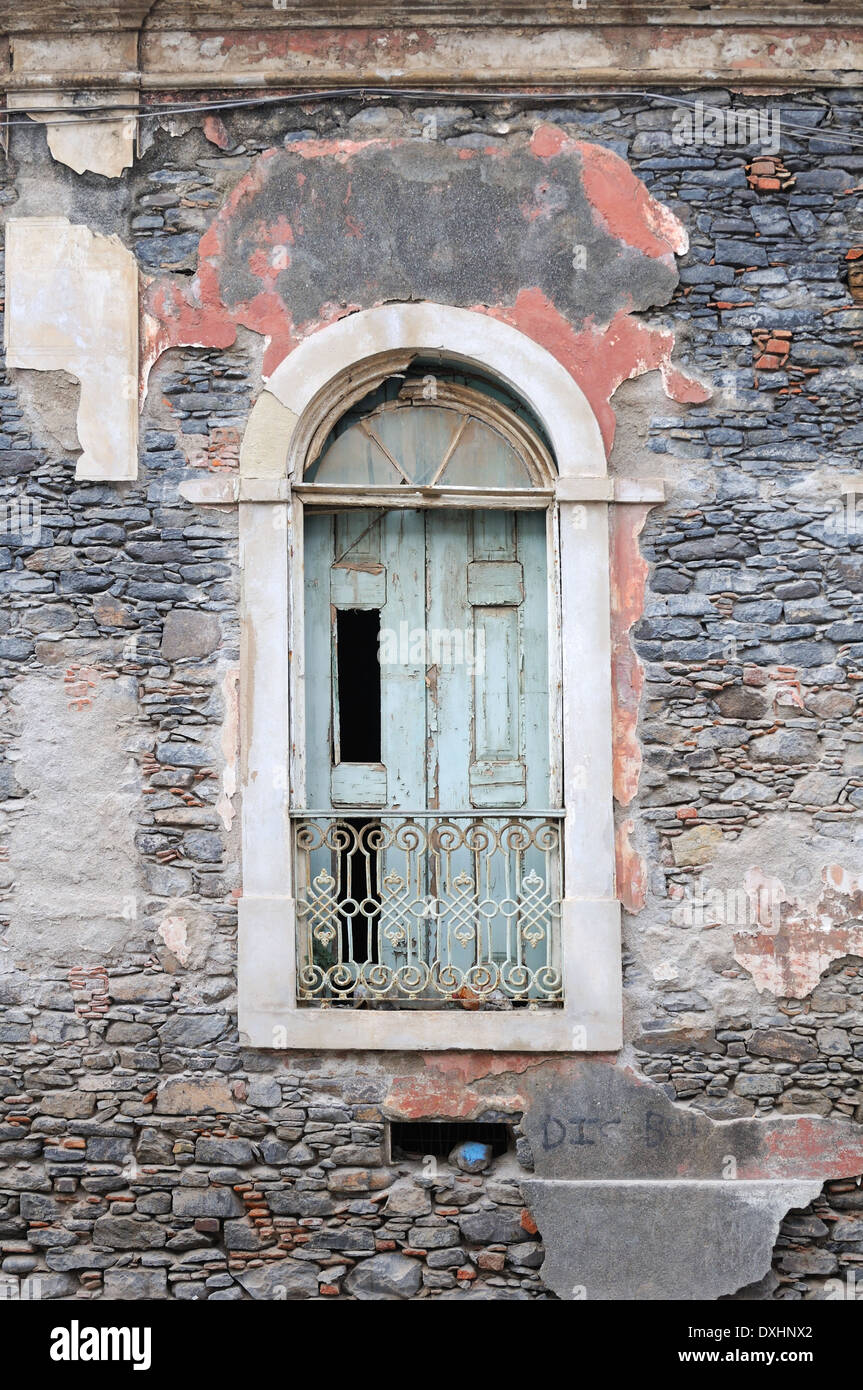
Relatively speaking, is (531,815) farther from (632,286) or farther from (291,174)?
(291,174)

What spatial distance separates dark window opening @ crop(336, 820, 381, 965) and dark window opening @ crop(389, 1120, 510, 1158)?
0.81 metres

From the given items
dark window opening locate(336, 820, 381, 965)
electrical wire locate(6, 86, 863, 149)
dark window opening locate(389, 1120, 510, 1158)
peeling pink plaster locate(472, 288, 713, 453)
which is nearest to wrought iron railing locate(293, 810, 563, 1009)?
dark window opening locate(336, 820, 381, 965)

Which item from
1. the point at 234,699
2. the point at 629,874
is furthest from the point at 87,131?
the point at 629,874

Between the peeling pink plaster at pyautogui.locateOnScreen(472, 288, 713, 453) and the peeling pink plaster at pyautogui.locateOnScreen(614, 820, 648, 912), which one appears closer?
the peeling pink plaster at pyautogui.locateOnScreen(614, 820, 648, 912)

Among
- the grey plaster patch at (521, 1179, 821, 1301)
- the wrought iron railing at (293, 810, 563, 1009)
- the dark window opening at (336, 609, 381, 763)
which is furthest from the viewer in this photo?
the dark window opening at (336, 609, 381, 763)

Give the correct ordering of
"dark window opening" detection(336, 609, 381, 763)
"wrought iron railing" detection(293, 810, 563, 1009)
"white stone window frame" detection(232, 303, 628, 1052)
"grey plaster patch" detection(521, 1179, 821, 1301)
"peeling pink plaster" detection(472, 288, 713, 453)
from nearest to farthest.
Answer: "grey plaster patch" detection(521, 1179, 821, 1301), "white stone window frame" detection(232, 303, 628, 1052), "wrought iron railing" detection(293, 810, 563, 1009), "peeling pink plaster" detection(472, 288, 713, 453), "dark window opening" detection(336, 609, 381, 763)

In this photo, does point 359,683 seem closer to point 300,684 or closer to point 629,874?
point 300,684

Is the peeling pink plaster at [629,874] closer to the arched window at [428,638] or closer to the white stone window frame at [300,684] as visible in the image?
the white stone window frame at [300,684]

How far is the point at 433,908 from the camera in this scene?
19.3ft

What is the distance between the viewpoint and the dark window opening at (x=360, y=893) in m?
5.81

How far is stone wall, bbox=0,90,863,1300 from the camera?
5648 mm

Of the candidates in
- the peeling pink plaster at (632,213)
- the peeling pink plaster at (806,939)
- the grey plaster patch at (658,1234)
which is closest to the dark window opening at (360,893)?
the grey plaster patch at (658,1234)

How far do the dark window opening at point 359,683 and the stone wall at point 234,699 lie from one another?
23.0 inches

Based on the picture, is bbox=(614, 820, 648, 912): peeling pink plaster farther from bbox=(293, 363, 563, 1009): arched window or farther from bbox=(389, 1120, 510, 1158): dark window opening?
bbox=(389, 1120, 510, 1158): dark window opening
